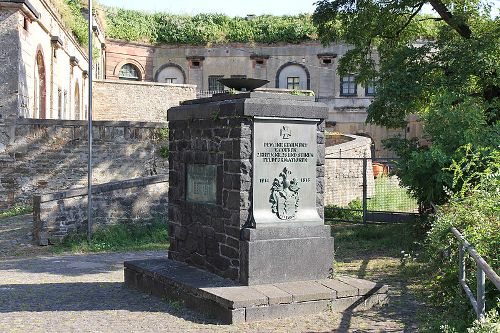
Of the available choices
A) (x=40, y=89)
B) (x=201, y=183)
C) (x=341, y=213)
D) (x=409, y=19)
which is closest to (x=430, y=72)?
(x=409, y=19)

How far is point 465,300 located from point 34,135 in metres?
15.3

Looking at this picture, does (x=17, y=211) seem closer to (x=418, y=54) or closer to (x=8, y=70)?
(x=8, y=70)

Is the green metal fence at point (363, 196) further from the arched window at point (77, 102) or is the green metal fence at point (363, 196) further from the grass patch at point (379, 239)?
the arched window at point (77, 102)

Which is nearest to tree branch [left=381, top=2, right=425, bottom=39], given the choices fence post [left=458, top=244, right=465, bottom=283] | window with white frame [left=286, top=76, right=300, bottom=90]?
fence post [left=458, top=244, right=465, bottom=283]

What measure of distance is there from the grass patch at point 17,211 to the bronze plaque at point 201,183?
34.8ft

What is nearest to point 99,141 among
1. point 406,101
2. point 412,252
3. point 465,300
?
point 406,101

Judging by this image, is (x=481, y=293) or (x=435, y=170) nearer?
(x=481, y=293)

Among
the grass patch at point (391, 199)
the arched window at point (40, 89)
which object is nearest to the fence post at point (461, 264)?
the grass patch at point (391, 199)

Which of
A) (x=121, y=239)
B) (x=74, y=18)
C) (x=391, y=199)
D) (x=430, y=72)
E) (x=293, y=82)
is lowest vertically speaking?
(x=121, y=239)

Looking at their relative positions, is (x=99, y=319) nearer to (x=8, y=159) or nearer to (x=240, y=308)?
(x=240, y=308)

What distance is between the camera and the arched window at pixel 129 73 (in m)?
42.1

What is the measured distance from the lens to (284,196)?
27.5ft

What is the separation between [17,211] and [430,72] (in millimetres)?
11691

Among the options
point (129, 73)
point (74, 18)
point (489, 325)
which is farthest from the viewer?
point (129, 73)
